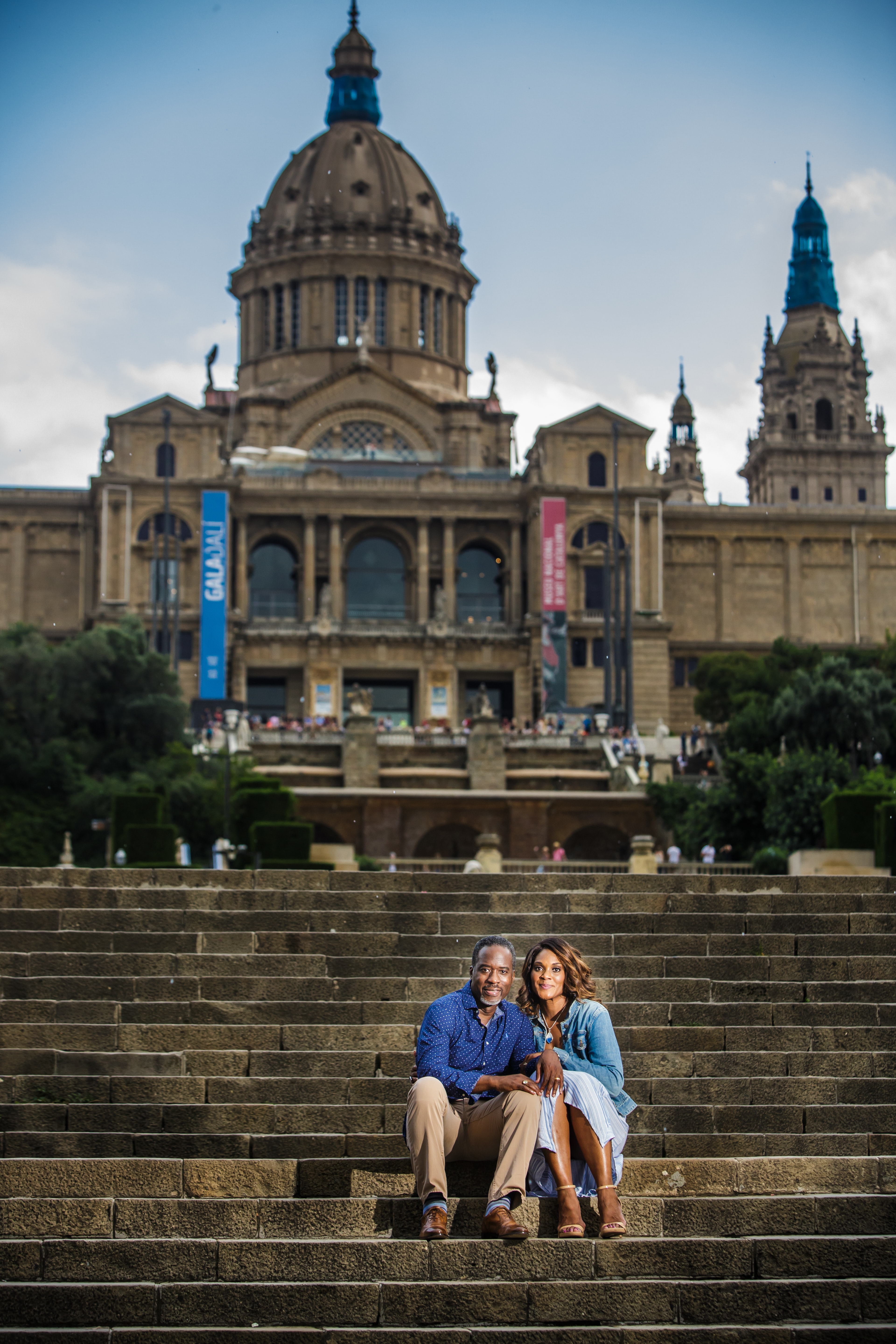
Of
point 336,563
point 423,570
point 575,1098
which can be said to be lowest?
point 575,1098

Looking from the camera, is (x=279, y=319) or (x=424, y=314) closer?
(x=279, y=319)

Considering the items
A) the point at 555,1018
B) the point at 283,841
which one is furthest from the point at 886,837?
the point at 555,1018

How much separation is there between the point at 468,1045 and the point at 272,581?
60.3 metres

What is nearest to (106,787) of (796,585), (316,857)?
(316,857)

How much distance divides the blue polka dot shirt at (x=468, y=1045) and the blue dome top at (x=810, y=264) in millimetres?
89594

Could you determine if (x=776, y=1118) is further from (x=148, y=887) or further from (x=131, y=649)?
(x=131, y=649)

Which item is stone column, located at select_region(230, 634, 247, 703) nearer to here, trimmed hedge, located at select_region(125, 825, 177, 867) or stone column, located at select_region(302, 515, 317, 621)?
stone column, located at select_region(302, 515, 317, 621)

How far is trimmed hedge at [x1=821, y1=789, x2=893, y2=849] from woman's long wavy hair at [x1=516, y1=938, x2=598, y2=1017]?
56.4 ft

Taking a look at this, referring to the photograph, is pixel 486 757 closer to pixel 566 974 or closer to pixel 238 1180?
pixel 238 1180

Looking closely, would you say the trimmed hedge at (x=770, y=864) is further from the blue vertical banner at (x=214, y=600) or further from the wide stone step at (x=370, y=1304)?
the blue vertical banner at (x=214, y=600)

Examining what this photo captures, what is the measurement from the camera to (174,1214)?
10.6 m

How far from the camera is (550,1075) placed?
33.4 feet

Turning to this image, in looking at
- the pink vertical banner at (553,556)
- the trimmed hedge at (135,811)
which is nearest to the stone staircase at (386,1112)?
the trimmed hedge at (135,811)

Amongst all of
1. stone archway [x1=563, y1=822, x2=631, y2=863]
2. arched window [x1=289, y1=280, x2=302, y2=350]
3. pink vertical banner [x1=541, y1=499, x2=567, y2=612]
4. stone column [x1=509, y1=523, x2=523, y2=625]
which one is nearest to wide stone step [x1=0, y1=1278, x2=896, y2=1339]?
stone archway [x1=563, y1=822, x2=631, y2=863]
